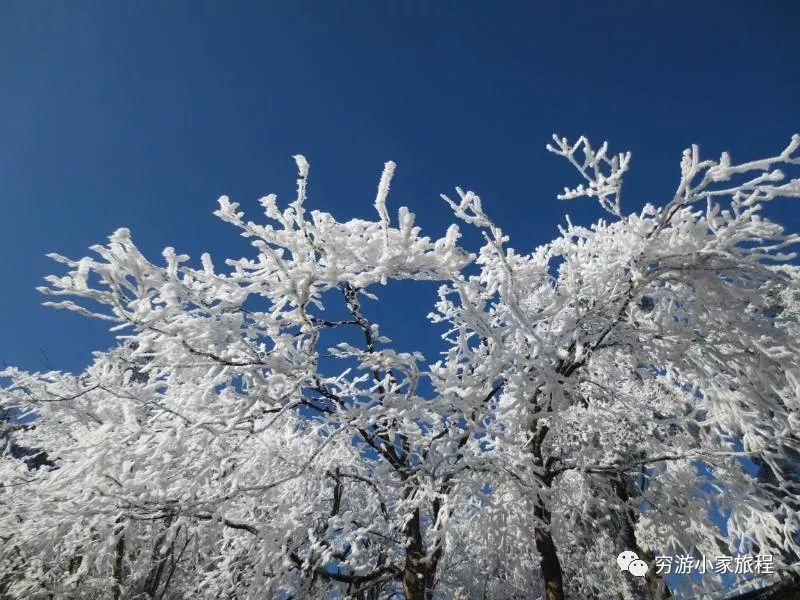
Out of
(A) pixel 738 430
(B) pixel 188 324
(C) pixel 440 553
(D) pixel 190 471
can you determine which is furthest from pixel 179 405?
(A) pixel 738 430

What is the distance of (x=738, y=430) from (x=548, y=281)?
315cm

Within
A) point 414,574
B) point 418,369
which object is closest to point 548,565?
point 414,574

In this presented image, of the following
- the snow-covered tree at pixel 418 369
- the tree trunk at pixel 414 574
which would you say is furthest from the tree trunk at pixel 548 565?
the tree trunk at pixel 414 574

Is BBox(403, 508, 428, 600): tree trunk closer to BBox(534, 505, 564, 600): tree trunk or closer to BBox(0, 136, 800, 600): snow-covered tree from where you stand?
BBox(0, 136, 800, 600): snow-covered tree

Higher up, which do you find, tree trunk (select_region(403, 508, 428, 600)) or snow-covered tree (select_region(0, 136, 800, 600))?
snow-covered tree (select_region(0, 136, 800, 600))

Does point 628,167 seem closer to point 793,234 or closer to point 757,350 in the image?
point 793,234

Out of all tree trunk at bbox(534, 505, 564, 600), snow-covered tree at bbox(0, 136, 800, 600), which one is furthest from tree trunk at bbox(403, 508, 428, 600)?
tree trunk at bbox(534, 505, 564, 600)

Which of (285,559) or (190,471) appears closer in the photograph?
(285,559)

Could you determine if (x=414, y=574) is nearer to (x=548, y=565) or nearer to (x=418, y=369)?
(x=548, y=565)

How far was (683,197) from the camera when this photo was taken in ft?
11.6

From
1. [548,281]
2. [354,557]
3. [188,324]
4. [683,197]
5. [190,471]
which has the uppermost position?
[548,281]

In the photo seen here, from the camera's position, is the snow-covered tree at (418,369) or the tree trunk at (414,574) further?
the tree trunk at (414,574)

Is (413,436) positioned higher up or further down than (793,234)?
further down

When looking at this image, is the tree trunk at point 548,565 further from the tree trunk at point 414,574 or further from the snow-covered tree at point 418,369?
the tree trunk at point 414,574
